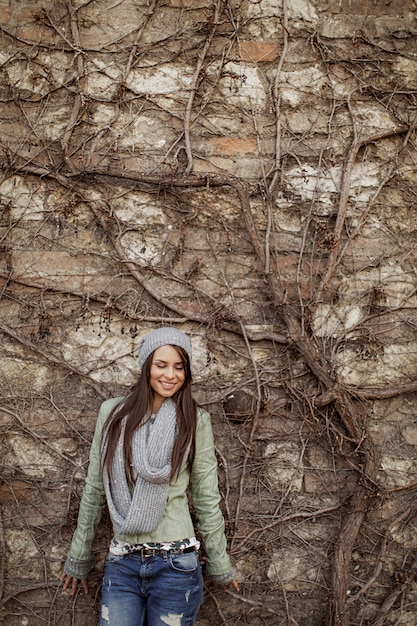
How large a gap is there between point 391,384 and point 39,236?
187cm

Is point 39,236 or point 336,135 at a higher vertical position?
point 336,135

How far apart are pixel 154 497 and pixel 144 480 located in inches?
2.9

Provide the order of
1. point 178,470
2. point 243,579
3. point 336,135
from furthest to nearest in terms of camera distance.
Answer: point 336,135
point 243,579
point 178,470

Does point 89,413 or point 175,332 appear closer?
point 175,332

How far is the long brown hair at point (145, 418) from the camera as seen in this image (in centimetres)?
216

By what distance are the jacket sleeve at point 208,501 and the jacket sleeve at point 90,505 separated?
1.25 ft

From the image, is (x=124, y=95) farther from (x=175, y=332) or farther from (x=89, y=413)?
(x=89, y=413)

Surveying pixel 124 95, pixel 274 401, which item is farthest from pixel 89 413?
pixel 124 95

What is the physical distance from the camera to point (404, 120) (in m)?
2.90

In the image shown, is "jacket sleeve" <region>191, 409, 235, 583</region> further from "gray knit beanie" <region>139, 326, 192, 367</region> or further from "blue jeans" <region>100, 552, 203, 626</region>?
"gray knit beanie" <region>139, 326, 192, 367</region>

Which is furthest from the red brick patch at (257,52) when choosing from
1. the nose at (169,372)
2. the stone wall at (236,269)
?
the nose at (169,372)

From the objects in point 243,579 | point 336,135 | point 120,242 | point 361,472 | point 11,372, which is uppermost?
point 336,135

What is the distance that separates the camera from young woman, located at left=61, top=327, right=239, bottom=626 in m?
2.07

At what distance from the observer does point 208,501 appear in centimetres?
228
